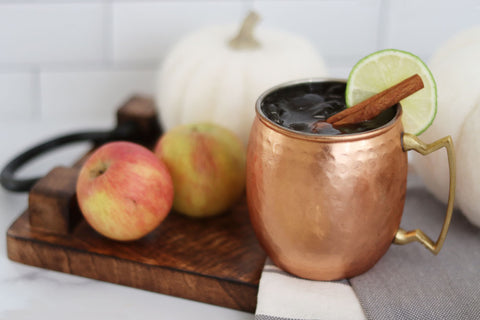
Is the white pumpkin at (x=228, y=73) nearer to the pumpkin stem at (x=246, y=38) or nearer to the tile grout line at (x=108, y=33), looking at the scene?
the pumpkin stem at (x=246, y=38)

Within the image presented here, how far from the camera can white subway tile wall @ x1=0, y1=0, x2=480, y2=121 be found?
0.92m

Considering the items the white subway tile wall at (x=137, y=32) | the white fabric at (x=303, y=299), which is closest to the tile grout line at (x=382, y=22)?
the white subway tile wall at (x=137, y=32)

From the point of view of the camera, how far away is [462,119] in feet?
1.89

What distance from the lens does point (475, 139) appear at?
0.56 metres

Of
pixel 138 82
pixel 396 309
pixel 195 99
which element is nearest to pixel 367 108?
pixel 396 309

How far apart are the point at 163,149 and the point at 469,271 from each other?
362 mm

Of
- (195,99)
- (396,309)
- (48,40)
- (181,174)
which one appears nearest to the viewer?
(396,309)

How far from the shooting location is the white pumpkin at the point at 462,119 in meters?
0.57

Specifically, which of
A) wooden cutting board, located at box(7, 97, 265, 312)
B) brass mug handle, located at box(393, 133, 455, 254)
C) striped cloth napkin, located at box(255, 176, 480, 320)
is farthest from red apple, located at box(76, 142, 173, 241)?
brass mug handle, located at box(393, 133, 455, 254)

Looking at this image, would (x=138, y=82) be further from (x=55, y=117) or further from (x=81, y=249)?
(x=81, y=249)

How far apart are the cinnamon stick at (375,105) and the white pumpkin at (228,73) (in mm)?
223

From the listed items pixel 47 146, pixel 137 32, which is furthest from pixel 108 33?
pixel 47 146

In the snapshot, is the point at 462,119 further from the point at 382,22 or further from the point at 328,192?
the point at 382,22

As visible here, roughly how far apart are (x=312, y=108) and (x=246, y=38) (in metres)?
0.24
